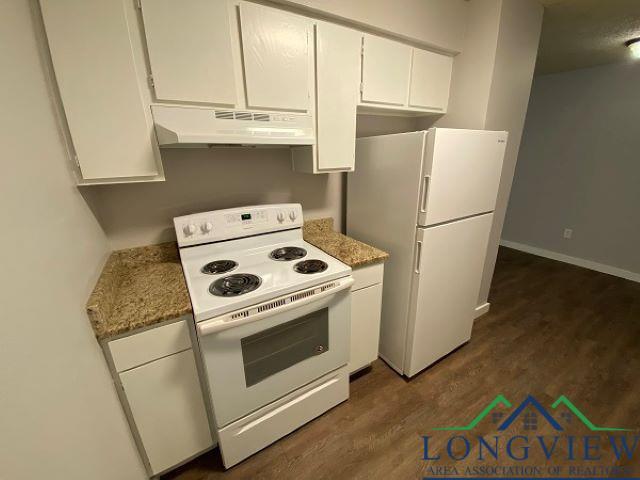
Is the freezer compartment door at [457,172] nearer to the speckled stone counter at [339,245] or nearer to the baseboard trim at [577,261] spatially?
the speckled stone counter at [339,245]

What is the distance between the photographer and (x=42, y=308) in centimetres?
70

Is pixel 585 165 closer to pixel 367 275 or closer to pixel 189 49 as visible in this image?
pixel 367 275

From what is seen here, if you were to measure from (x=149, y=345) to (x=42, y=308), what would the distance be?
1.39 ft

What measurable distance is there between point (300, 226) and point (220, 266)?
0.59 m

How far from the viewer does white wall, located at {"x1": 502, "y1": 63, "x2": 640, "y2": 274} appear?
2.89m

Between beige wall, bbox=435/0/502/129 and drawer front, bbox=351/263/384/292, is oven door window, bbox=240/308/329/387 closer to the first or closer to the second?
drawer front, bbox=351/263/384/292

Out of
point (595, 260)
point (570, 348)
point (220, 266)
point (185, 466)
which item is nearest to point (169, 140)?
point (220, 266)

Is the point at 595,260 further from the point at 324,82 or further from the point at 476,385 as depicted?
the point at 324,82

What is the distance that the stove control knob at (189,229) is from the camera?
56.6 inches

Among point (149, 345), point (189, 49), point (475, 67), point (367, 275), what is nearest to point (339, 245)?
point (367, 275)

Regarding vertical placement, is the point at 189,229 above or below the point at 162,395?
above

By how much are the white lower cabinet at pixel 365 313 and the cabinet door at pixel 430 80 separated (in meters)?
1.20

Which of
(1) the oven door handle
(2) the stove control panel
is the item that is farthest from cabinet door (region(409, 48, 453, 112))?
(1) the oven door handle

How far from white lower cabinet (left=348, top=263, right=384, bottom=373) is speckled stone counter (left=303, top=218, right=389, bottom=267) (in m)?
0.06
